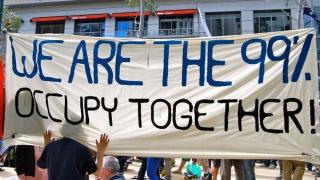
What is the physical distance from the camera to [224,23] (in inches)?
1478

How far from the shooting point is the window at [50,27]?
42.5 m

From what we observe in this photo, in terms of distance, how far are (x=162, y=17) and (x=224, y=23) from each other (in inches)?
221

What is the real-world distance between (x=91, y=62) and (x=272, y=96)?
6.28 ft

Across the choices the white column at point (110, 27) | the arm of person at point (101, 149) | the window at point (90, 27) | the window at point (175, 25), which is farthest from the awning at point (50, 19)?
the arm of person at point (101, 149)

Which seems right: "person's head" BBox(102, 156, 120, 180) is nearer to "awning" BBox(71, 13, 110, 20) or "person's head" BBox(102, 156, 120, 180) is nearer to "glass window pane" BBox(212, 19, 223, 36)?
"glass window pane" BBox(212, 19, 223, 36)

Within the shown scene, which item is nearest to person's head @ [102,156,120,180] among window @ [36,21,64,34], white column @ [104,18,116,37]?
white column @ [104,18,116,37]

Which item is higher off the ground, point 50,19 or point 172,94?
point 50,19

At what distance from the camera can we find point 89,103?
4.57m

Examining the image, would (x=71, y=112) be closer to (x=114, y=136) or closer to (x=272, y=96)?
(x=114, y=136)

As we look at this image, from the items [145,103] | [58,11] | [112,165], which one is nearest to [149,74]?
[145,103]

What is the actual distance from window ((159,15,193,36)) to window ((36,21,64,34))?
404 inches

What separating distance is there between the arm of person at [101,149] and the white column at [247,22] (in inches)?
1311

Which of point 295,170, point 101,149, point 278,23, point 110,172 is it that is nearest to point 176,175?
point 295,170

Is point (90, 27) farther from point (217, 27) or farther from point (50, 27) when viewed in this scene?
point (217, 27)
